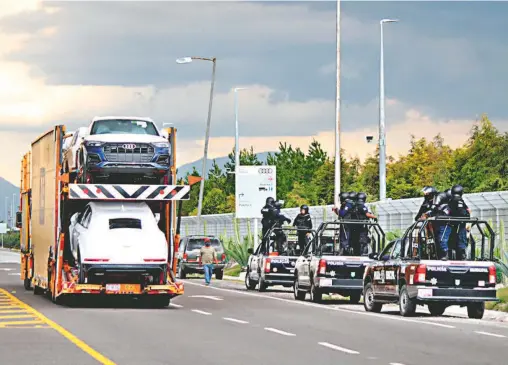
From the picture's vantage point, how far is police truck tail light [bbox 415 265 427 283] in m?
26.5

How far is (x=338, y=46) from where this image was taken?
149 ft

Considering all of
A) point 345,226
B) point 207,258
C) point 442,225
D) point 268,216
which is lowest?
point 207,258

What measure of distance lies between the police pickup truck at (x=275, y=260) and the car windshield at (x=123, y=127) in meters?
8.36

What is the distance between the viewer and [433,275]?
1045 inches

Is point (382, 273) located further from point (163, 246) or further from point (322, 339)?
point (322, 339)

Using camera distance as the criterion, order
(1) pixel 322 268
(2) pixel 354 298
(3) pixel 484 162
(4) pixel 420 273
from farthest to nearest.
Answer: (3) pixel 484 162, (2) pixel 354 298, (1) pixel 322 268, (4) pixel 420 273

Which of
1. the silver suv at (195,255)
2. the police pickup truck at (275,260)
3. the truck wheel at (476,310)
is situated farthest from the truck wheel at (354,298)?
the silver suv at (195,255)

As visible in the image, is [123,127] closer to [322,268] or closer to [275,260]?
[322,268]

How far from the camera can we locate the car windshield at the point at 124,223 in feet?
96.4

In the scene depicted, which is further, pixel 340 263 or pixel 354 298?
pixel 354 298

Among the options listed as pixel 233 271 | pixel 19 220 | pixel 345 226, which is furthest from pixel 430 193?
pixel 233 271

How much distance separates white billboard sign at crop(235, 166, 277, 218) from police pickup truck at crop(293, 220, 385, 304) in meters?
23.0

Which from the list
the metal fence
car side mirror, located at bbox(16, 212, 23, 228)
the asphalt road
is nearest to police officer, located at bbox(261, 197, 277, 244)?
the metal fence

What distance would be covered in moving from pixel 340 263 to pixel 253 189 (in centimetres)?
2583
